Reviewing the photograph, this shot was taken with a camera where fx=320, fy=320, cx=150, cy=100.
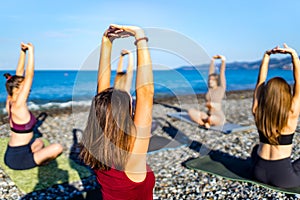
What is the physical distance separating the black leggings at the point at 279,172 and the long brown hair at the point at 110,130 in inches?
117

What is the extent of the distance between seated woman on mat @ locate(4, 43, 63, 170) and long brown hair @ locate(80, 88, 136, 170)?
303cm

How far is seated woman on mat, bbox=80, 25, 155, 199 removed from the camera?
2.07 m

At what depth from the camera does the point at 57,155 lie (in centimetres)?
571

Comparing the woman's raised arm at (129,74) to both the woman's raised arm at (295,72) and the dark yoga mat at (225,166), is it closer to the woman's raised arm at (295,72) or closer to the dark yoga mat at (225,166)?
the dark yoga mat at (225,166)

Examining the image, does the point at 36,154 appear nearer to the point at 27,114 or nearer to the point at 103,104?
the point at 27,114

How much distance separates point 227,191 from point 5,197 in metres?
3.13

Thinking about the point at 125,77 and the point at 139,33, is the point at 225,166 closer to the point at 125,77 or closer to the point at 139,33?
the point at 125,77

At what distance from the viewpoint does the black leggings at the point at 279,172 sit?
14.6ft

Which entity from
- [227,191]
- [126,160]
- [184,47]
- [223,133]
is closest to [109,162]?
[126,160]

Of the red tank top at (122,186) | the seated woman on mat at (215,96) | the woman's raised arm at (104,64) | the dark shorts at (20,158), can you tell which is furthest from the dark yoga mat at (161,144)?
the red tank top at (122,186)

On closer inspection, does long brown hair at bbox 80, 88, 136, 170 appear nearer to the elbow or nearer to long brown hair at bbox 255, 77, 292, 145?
the elbow

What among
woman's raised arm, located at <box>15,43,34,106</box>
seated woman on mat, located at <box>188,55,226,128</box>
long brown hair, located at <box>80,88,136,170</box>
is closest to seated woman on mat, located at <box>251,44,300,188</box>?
long brown hair, located at <box>80,88,136,170</box>

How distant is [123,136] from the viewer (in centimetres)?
217

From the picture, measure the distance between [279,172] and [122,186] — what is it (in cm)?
301
